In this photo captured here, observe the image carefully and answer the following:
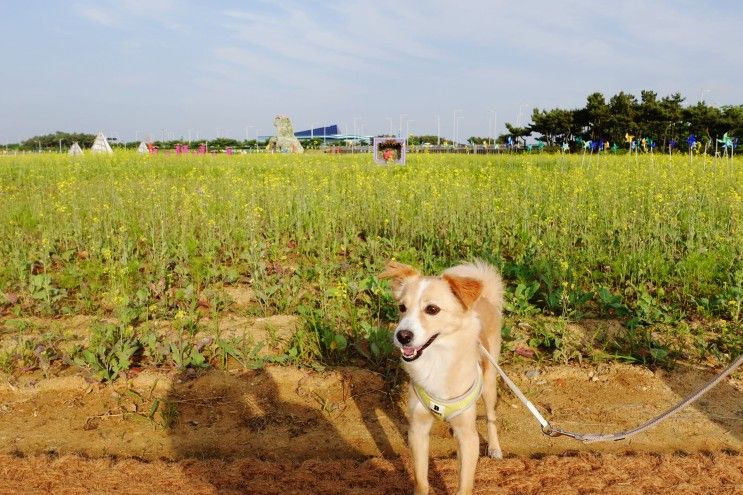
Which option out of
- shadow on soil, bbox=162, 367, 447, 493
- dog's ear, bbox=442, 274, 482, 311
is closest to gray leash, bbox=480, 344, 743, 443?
dog's ear, bbox=442, 274, 482, 311

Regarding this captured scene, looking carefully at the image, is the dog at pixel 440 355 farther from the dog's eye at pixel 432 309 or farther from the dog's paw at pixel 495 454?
the dog's paw at pixel 495 454

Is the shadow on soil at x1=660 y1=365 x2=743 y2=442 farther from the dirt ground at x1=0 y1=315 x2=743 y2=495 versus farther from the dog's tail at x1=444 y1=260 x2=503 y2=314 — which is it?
the dog's tail at x1=444 y1=260 x2=503 y2=314

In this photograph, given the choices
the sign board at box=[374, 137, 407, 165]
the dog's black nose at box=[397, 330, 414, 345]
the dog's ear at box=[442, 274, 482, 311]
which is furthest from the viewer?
the sign board at box=[374, 137, 407, 165]

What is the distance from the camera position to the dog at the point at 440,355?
2615mm

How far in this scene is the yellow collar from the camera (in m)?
2.66

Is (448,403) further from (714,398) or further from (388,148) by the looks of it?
(388,148)

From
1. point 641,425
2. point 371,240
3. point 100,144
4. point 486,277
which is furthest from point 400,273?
point 100,144

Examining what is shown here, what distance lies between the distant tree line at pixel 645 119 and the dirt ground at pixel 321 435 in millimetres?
30891

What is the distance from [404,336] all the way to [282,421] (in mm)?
1640

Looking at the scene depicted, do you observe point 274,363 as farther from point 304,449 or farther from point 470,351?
point 470,351

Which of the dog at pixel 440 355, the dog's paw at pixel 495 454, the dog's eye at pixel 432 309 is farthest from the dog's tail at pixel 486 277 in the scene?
the dog's paw at pixel 495 454

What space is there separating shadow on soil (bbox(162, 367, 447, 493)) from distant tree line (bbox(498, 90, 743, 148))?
1243 inches

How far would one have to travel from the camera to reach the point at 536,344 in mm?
4477

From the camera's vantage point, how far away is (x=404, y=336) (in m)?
2.54
